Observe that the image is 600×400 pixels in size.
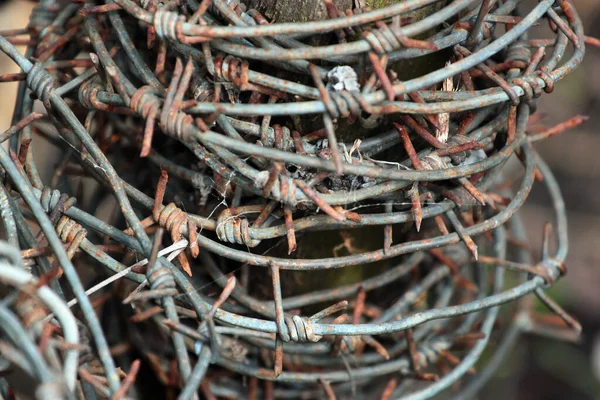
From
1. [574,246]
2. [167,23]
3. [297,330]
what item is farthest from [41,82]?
[574,246]

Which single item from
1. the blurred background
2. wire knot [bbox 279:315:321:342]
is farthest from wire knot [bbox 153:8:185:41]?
the blurred background

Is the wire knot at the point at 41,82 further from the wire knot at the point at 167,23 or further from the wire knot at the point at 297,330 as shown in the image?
the wire knot at the point at 297,330

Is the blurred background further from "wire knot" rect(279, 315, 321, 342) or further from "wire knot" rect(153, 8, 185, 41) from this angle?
"wire knot" rect(153, 8, 185, 41)

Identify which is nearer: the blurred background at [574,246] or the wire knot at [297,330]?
the wire knot at [297,330]

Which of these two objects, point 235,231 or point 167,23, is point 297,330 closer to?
point 235,231

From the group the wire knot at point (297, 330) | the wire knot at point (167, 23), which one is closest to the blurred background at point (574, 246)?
the wire knot at point (297, 330)

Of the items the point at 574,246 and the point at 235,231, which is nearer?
the point at 235,231

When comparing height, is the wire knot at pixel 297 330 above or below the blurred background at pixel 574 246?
above

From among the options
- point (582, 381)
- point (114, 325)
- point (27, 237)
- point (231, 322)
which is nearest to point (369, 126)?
point (231, 322)

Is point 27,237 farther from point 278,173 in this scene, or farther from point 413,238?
point 413,238
